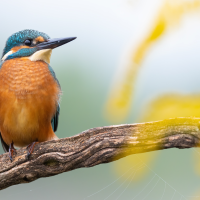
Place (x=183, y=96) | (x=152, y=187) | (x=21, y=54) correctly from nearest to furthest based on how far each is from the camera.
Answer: (x=183, y=96) → (x=152, y=187) → (x=21, y=54)

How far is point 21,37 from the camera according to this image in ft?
7.50

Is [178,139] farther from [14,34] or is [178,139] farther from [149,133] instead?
[14,34]

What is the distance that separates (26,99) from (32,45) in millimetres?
558

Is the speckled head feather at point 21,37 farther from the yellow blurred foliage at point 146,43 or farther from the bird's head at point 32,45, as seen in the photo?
the yellow blurred foliage at point 146,43

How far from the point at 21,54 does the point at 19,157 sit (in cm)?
89

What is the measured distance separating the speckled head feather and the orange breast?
0.23 metres

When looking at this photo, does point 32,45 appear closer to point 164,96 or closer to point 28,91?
point 28,91

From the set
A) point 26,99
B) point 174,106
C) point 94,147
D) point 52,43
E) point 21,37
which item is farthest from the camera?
point 21,37

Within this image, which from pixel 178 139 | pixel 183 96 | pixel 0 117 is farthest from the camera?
pixel 0 117

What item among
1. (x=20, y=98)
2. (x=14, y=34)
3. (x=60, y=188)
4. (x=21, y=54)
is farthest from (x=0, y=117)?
(x=60, y=188)

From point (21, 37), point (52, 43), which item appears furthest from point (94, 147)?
point (21, 37)

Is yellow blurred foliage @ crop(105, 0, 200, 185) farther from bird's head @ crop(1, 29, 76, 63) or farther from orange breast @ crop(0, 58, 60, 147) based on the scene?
bird's head @ crop(1, 29, 76, 63)

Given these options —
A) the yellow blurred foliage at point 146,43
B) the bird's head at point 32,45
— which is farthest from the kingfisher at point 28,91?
the yellow blurred foliage at point 146,43

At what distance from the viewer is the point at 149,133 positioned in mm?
1225
